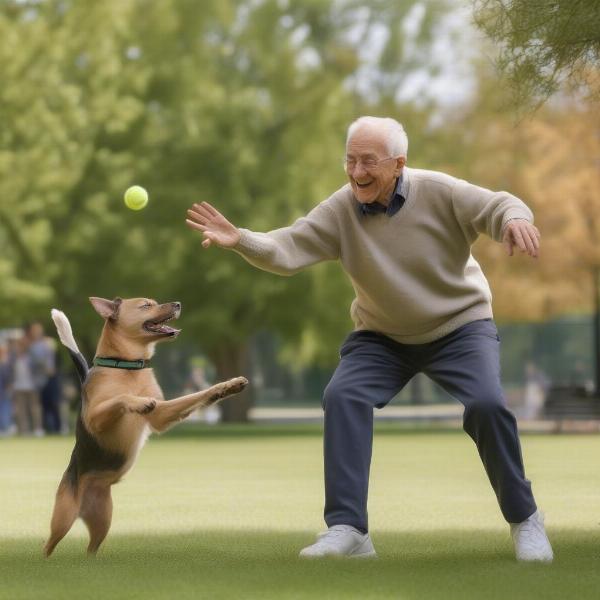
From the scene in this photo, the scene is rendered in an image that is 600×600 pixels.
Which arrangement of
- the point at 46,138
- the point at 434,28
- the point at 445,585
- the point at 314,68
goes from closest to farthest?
the point at 445,585
the point at 46,138
the point at 314,68
the point at 434,28

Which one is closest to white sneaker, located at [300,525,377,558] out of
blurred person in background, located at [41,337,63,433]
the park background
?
the park background

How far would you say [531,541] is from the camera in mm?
6867

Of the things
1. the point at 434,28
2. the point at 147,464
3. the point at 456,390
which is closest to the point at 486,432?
the point at 456,390

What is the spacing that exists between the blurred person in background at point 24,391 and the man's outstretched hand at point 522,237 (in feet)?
64.7

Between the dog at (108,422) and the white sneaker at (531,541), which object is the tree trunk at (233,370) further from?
the white sneaker at (531,541)

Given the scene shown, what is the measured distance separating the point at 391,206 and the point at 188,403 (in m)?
1.40

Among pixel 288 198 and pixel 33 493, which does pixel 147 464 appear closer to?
pixel 33 493

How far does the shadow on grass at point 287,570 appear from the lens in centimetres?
597

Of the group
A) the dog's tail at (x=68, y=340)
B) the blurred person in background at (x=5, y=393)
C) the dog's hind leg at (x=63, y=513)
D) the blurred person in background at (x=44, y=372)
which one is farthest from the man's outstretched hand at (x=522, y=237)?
the blurred person in background at (x=5, y=393)

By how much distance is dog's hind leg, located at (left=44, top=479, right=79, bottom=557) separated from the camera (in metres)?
7.11

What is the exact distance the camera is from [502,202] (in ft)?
22.6

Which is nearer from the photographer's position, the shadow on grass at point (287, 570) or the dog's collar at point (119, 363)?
the shadow on grass at point (287, 570)

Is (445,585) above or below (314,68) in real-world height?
below

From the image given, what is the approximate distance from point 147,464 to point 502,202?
1054cm
